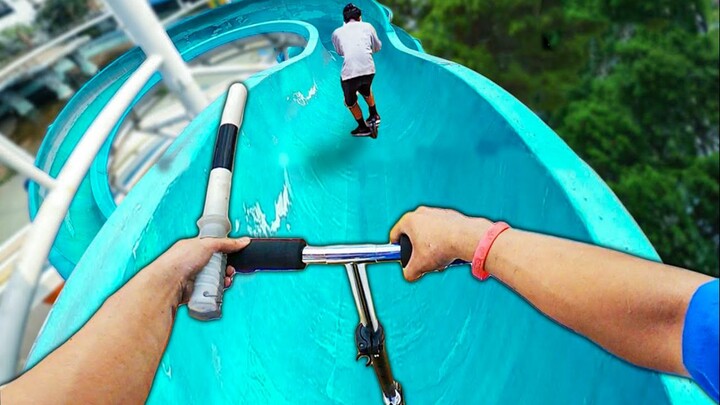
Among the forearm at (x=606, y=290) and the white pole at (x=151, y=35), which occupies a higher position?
the white pole at (x=151, y=35)

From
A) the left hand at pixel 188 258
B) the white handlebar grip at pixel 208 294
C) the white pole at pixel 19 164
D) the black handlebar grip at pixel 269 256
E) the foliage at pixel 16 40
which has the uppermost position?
the foliage at pixel 16 40

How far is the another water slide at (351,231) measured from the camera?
93 cm

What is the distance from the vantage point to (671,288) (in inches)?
14.2

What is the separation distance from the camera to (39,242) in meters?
1.07

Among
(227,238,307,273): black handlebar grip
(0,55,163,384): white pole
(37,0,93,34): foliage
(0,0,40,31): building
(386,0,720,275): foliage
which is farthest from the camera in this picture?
(37,0,93,34): foliage

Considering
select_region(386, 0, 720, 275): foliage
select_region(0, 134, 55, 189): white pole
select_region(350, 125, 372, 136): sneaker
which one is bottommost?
select_region(386, 0, 720, 275): foliage

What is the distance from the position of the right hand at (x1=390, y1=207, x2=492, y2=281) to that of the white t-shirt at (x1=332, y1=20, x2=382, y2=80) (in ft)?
6.00

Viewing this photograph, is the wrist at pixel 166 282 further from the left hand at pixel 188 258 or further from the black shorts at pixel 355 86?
the black shorts at pixel 355 86

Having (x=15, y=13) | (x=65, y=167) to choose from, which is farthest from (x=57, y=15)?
(x=65, y=167)

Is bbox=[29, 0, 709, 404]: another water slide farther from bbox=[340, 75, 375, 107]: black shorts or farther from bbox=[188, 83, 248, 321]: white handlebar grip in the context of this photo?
bbox=[188, 83, 248, 321]: white handlebar grip

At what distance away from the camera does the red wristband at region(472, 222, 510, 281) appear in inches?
19.0

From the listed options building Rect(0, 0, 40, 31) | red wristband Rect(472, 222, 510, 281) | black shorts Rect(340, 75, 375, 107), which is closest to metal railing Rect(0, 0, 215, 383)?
black shorts Rect(340, 75, 375, 107)

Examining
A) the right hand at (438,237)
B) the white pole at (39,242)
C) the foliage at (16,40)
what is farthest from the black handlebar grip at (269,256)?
the foliage at (16,40)

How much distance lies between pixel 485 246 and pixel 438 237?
6 cm
